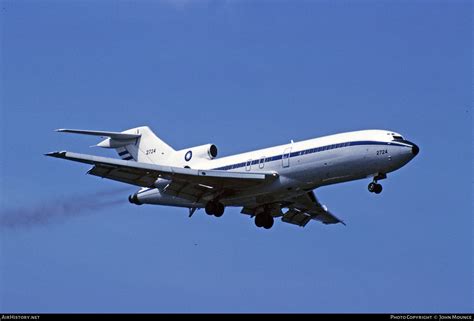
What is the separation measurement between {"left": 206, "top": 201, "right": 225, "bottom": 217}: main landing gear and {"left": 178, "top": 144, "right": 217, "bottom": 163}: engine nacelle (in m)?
2.77

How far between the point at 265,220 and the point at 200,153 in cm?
433

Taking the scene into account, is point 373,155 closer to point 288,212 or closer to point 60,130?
point 288,212

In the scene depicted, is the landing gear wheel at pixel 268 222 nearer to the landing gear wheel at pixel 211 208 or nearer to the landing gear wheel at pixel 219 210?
the landing gear wheel at pixel 219 210

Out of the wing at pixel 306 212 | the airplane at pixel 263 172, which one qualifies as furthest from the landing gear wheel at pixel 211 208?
the wing at pixel 306 212

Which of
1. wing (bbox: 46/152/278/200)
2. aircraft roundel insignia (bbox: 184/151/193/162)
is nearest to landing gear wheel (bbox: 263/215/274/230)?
wing (bbox: 46/152/278/200)

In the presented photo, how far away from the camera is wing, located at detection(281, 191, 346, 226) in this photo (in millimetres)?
50656

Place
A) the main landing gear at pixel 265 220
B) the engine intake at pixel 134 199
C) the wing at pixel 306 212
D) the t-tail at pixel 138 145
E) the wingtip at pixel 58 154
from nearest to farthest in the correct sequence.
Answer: the wingtip at pixel 58 154 < the main landing gear at pixel 265 220 < the engine intake at pixel 134 199 < the wing at pixel 306 212 < the t-tail at pixel 138 145

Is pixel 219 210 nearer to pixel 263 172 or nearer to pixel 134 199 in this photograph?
pixel 263 172

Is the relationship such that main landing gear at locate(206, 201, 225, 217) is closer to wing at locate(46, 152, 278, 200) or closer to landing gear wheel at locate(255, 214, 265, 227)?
wing at locate(46, 152, 278, 200)

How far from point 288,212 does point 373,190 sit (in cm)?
900

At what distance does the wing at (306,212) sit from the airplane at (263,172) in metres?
0.05

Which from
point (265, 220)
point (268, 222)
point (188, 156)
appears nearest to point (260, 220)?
point (265, 220)

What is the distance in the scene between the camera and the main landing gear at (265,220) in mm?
50000

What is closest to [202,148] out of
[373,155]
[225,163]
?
[225,163]
